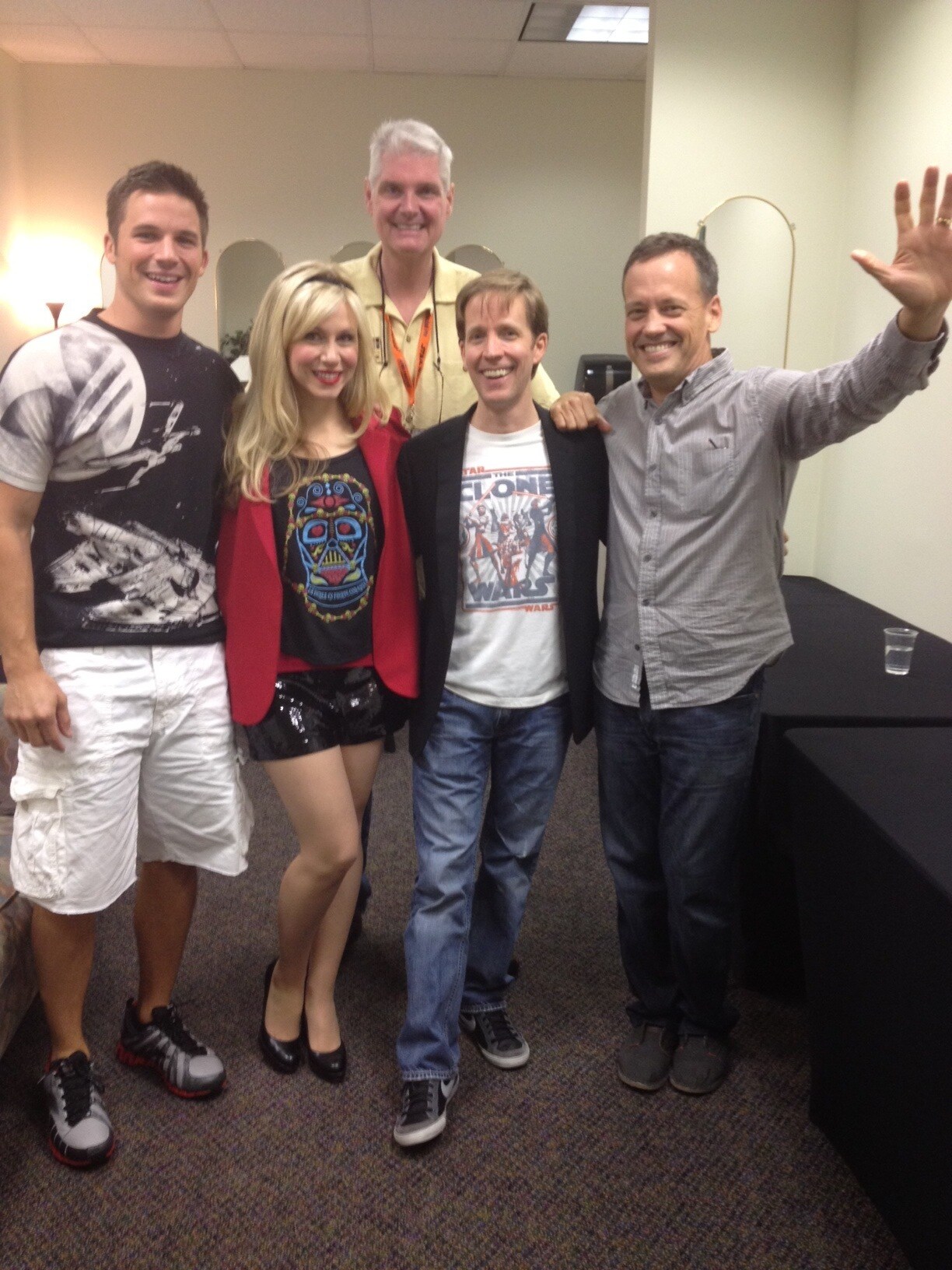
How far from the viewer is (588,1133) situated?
1756 mm

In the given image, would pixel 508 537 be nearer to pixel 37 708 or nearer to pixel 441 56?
pixel 37 708

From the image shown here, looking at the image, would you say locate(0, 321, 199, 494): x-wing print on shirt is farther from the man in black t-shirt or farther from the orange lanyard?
the orange lanyard

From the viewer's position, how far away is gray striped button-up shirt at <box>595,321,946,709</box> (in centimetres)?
160

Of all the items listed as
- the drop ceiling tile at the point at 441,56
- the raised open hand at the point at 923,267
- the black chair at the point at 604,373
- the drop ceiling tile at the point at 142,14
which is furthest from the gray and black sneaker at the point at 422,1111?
the drop ceiling tile at the point at 441,56

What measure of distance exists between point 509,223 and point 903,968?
4.71 meters

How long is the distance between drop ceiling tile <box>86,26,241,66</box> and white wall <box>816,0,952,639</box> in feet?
9.53

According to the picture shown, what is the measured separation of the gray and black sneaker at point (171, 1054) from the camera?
183cm

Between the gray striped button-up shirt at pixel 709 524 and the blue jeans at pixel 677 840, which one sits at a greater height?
the gray striped button-up shirt at pixel 709 524

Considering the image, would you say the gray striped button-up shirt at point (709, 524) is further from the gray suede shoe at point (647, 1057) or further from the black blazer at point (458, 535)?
the gray suede shoe at point (647, 1057)

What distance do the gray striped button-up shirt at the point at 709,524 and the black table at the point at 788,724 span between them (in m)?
0.37

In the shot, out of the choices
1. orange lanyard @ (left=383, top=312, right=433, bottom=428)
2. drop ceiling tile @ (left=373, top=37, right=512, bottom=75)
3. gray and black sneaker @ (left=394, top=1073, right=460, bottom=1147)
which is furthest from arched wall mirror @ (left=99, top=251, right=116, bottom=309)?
gray and black sneaker @ (left=394, top=1073, right=460, bottom=1147)

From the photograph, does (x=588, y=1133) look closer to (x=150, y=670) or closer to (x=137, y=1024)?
(x=137, y=1024)

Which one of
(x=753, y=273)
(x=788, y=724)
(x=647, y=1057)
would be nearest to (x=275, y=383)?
(x=788, y=724)

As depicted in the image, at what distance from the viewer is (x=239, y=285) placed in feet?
16.6
